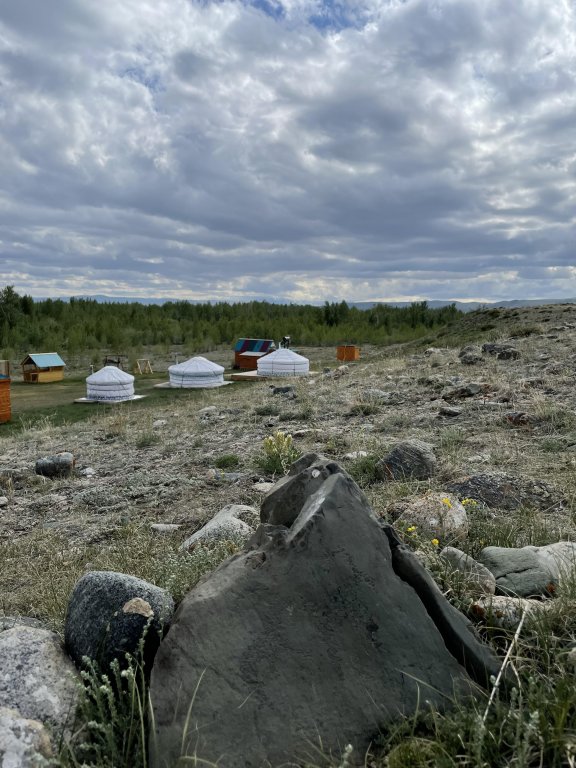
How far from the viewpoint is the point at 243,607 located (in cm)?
187

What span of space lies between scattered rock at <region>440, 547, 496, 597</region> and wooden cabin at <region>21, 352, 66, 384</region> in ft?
77.4

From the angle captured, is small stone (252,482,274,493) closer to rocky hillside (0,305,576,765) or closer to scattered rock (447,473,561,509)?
rocky hillside (0,305,576,765)

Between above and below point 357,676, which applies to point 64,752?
below

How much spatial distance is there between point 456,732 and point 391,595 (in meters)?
0.43

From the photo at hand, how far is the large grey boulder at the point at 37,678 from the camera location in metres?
1.84

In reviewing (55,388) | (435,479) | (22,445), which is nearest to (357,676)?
(435,479)

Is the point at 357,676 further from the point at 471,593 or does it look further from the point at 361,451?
the point at 361,451

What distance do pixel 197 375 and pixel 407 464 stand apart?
16.9m

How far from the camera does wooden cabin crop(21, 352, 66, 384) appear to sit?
2381cm

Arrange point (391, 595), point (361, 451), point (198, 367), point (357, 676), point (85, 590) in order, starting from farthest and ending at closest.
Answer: point (198, 367)
point (361, 451)
point (85, 590)
point (391, 595)
point (357, 676)

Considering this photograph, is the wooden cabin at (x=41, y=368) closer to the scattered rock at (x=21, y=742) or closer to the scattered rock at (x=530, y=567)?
the scattered rock at (x=530, y=567)

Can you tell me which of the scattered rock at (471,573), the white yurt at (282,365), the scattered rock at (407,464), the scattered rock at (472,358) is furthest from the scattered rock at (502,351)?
the white yurt at (282,365)

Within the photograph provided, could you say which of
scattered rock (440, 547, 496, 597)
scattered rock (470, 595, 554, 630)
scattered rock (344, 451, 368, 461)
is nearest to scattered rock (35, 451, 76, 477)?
scattered rock (344, 451, 368, 461)

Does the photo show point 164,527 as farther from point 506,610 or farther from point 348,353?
point 348,353
